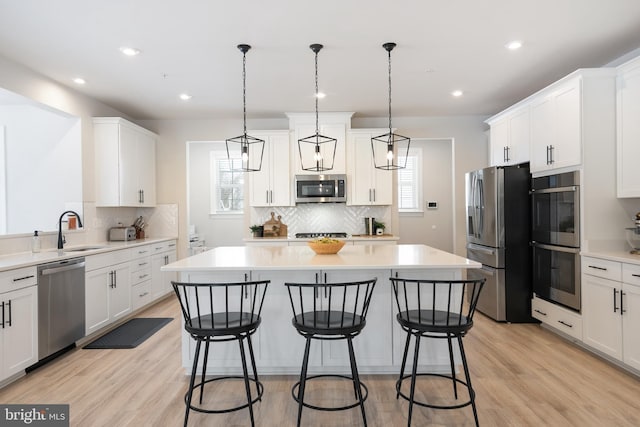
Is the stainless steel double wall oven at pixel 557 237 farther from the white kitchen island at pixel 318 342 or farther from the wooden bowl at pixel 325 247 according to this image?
the wooden bowl at pixel 325 247

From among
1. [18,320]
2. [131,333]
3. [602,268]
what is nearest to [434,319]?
[602,268]

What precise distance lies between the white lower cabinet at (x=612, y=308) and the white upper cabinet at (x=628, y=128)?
0.68m

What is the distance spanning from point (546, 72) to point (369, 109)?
7.21 feet

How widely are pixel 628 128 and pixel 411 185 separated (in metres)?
4.75

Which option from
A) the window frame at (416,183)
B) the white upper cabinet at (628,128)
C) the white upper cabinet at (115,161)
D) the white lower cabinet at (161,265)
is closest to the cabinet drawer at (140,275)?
the white lower cabinet at (161,265)

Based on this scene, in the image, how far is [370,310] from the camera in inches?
114

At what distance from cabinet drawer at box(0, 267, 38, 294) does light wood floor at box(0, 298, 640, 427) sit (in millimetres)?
727

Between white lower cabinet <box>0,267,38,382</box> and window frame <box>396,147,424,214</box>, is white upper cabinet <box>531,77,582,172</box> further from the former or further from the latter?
white lower cabinet <box>0,267,38,382</box>

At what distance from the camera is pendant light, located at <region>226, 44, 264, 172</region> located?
11.0 feet

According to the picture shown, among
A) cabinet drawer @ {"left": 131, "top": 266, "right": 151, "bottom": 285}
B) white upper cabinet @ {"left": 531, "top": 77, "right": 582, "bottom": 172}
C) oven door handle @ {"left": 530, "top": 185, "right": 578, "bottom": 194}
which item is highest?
white upper cabinet @ {"left": 531, "top": 77, "right": 582, "bottom": 172}

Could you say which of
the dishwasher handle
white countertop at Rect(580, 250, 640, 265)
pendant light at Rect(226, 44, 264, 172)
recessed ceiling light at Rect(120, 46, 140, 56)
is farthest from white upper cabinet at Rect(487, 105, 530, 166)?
the dishwasher handle

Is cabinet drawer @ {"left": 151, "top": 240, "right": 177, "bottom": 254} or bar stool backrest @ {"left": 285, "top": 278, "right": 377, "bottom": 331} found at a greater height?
cabinet drawer @ {"left": 151, "top": 240, "right": 177, "bottom": 254}

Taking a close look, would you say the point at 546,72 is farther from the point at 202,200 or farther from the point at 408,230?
the point at 202,200

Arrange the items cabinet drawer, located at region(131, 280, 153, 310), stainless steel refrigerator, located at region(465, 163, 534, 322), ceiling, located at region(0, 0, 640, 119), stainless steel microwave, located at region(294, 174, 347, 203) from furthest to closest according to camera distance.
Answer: stainless steel microwave, located at region(294, 174, 347, 203) → cabinet drawer, located at region(131, 280, 153, 310) → stainless steel refrigerator, located at region(465, 163, 534, 322) → ceiling, located at region(0, 0, 640, 119)
